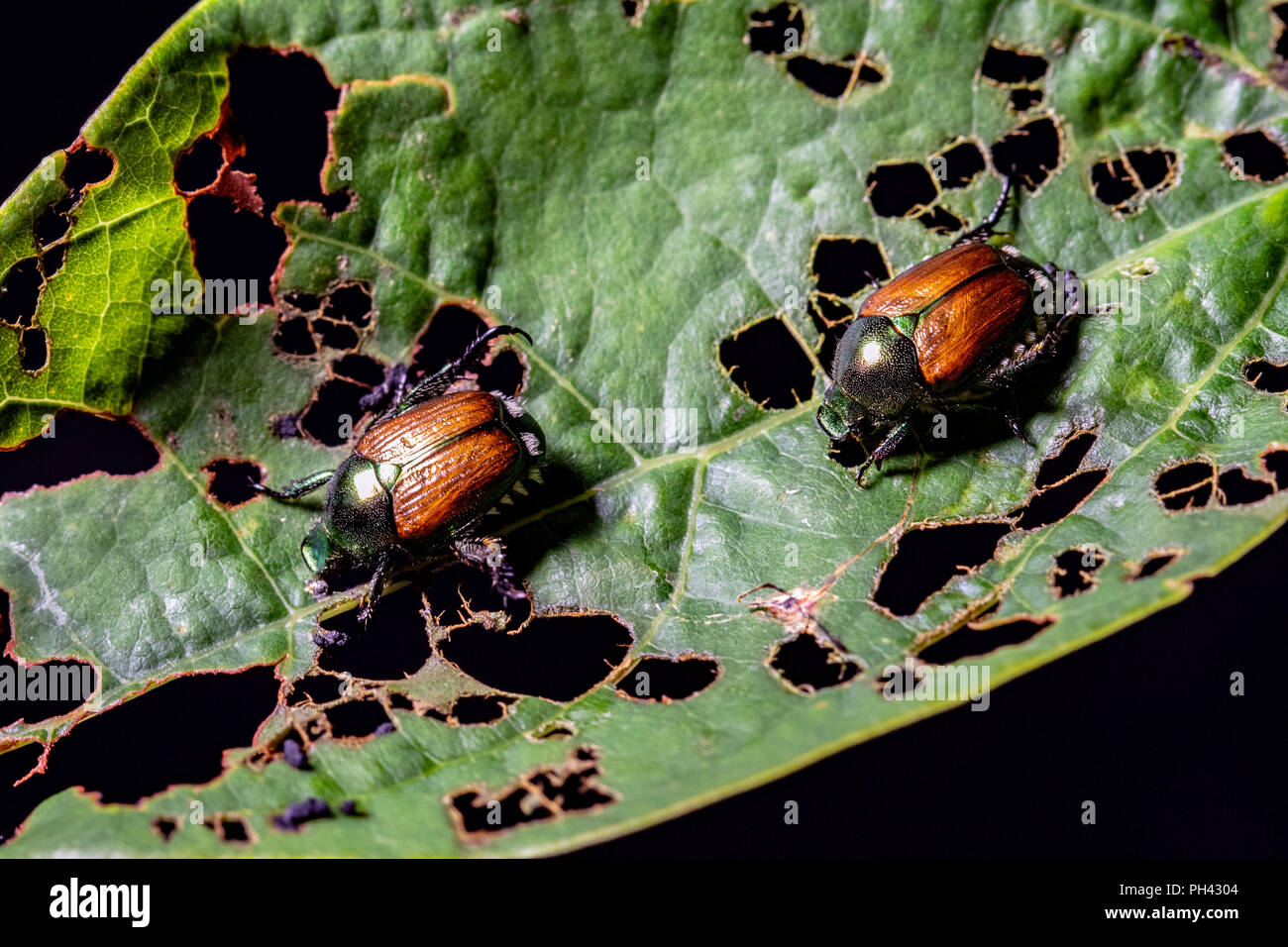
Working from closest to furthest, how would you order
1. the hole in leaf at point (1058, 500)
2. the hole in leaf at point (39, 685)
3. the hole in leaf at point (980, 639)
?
1. the hole in leaf at point (980, 639)
2. the hole in leaf at point (1058, 500)
3. the hole in leaf at point (39, 685)

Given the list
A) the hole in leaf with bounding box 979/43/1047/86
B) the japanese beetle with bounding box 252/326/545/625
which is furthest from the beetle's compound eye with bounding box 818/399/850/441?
the hole in leaf with bounding box 979/43/1047/86

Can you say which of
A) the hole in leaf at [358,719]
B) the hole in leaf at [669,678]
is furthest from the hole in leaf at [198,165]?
the hole in leaf at [669,678]

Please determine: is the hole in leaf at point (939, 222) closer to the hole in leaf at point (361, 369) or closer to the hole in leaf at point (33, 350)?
the hole in leaf at point (361, 369)

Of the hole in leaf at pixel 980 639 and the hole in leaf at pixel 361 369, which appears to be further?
the hole in leaf at pixel 361 369

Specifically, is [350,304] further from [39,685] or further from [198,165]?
[39,685]

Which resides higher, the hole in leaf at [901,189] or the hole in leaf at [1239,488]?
the hole in leaf at [901,189]

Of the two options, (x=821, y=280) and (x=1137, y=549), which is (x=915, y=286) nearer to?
(x=821, y=280)

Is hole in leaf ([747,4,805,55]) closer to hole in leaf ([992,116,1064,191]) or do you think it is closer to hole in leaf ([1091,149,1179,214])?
hole in leaf ([992,116,1064,191])

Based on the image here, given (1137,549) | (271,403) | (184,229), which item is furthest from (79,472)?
(1137,549)
